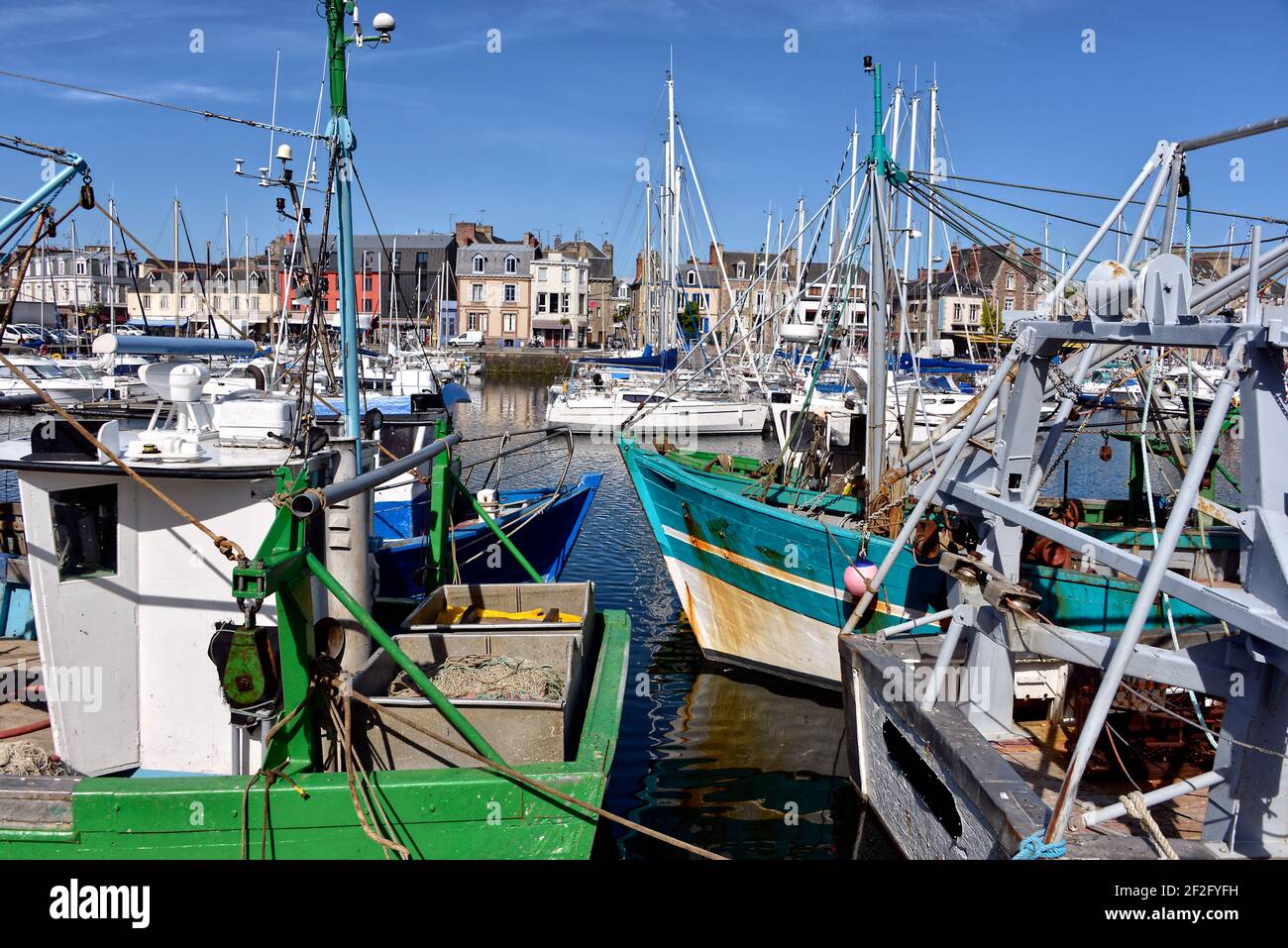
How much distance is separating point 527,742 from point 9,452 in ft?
15.3

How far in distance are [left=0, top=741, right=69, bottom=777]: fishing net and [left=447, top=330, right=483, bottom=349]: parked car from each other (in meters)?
74.9

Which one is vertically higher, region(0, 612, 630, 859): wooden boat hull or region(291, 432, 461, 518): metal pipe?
region(291, 432, 461, 518): metal pipe

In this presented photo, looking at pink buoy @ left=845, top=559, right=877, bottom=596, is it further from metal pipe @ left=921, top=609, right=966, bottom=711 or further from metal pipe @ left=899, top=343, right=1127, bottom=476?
metal pipe @ left=921, top=609, right=966, bottom=711

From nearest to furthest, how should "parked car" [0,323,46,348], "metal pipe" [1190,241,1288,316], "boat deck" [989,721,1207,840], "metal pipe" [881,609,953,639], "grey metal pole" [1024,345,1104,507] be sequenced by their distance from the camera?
"boat deck" [989,721,1207,840] → "metal pipe" [1190,241,1288,316] → "grey metal pole" [1024,345,1104,507] → "metal pipe" [881,609,953,639] → "parked car" [0,323,46,348]

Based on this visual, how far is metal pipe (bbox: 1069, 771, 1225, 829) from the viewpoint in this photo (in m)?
5.59

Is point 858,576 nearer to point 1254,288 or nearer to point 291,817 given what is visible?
point 1254,288

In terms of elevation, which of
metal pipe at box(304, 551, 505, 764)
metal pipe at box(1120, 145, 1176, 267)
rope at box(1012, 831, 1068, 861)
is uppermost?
metal pipe at box(1120, 145, 1176, 267)

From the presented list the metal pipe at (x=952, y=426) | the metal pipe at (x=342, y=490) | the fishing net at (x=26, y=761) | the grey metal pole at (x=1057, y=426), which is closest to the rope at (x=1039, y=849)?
the grey metal pole at (x=1057, y=426)

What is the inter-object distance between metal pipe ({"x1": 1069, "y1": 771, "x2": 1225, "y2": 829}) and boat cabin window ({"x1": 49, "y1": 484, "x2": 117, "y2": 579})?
6.53 m

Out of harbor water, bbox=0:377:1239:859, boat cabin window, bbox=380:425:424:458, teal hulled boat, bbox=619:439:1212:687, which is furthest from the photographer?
boat cabin window, bbox=380:425:424:458

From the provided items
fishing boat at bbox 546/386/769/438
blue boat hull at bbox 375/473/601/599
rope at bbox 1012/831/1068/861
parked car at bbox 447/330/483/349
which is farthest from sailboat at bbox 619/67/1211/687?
parked car at bbox 447/330/483/349

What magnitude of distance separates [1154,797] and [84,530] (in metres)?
7.12

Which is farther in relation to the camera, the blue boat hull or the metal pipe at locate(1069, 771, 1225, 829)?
the blue boat hull
